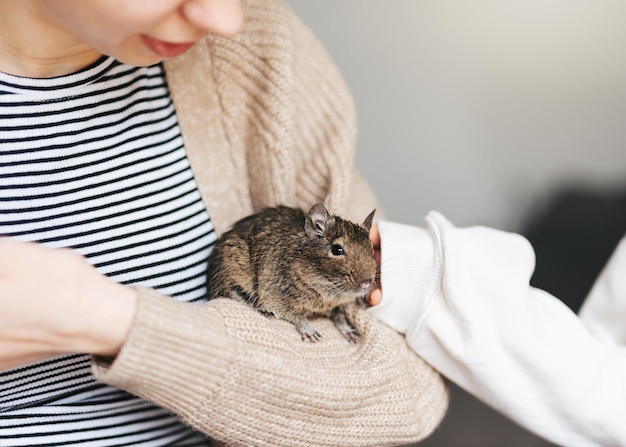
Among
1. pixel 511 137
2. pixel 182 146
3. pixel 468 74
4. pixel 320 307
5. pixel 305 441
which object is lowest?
pixel 305 441

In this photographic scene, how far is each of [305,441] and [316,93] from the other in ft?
2.22

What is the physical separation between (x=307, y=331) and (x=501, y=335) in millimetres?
351

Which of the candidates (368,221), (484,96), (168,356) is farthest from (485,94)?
(168,356)

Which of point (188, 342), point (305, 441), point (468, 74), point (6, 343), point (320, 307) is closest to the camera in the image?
point (6, 343)

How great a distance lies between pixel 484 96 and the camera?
194 centimetres

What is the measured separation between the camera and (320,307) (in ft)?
4.14

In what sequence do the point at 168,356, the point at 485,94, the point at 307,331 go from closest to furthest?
the point at 168,356
the point at 307,331
the point at 485,94

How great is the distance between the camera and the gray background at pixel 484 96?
Answer: 186 centimetres

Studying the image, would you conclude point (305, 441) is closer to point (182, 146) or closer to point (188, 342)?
point (188, 342)

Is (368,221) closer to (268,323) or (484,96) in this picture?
(268,323)

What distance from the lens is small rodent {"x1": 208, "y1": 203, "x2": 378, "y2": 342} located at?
4.01 feet

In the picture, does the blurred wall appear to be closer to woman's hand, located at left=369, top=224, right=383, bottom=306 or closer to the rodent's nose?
woman's hand, located at left=369, top=224, right=383, bottom=306

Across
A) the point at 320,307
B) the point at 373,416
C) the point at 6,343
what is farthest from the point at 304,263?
the point at 6,343

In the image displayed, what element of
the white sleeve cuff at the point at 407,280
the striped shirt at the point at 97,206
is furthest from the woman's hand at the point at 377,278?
the striped shirt at the point at 97,206
